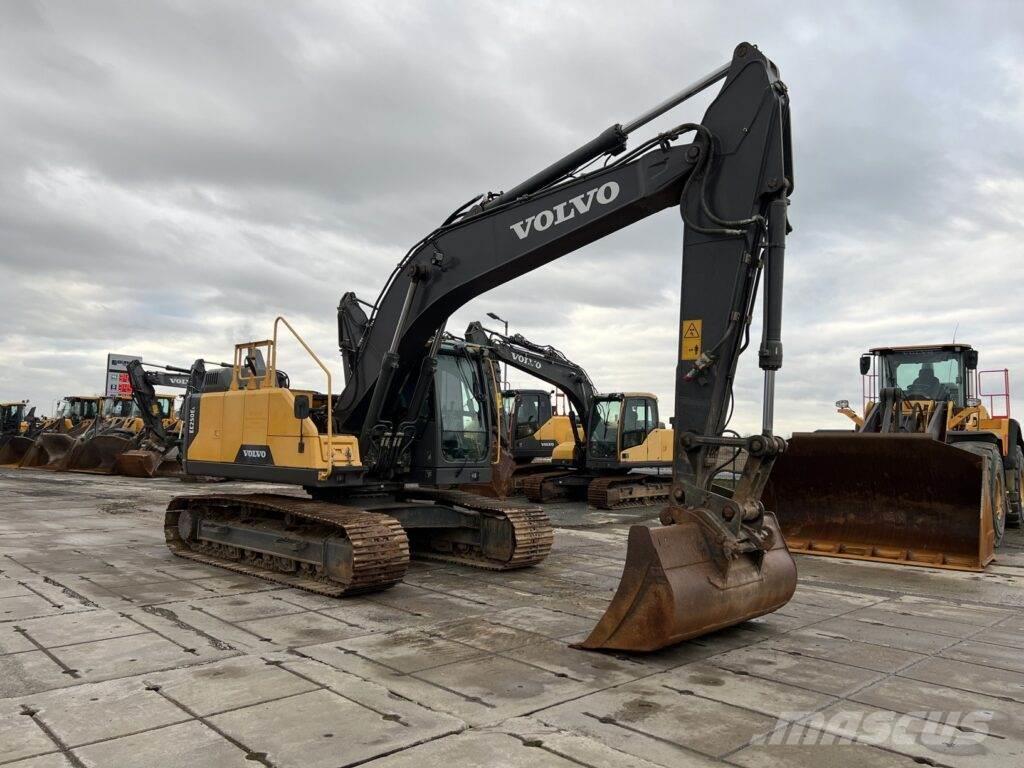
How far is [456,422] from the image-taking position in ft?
27.7

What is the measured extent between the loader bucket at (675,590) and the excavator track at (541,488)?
11522mm

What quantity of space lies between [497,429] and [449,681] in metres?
4.49

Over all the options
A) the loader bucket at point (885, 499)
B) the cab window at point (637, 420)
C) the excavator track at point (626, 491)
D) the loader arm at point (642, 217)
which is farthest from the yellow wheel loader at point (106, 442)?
the loader bucket at point (885, 499)

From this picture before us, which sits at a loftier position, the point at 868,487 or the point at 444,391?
the point at 444,391

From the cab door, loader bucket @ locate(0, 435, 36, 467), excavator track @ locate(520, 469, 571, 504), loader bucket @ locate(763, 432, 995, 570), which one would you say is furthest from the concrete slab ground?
loader bucket @ locate(0, 435, 36, 467)

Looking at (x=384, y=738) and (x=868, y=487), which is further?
(x=868, y=487)

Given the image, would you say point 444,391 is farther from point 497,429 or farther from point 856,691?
point 856,691

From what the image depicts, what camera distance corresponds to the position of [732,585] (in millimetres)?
4973

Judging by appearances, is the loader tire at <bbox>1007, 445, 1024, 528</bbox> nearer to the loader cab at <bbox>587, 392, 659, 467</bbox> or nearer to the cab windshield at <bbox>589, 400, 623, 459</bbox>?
the loader cab at <bbox>587, 392, 659, 467</bbox>

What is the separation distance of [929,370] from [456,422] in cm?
882

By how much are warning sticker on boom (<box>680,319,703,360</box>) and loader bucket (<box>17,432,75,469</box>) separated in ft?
84.4

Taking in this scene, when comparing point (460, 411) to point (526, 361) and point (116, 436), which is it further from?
point (116, 436)

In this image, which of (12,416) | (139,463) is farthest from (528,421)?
(12,416)

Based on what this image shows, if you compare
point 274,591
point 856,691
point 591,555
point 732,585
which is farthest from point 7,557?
point 856,691
